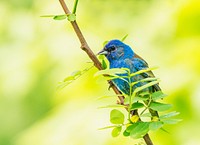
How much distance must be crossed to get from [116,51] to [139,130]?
107 centimetres

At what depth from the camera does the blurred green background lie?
2.50 m

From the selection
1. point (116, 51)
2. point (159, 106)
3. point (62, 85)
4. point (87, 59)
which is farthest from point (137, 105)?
point (87, 59)

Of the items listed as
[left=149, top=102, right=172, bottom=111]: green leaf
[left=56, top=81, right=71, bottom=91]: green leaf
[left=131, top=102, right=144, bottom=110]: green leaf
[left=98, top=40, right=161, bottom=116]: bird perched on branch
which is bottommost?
[left=149, top=102, right=172, bottom=111]: green leaf

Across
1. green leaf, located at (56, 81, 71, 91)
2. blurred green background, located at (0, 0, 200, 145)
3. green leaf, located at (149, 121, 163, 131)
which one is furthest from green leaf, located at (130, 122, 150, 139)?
blurred green background, located at (0, 0, 200, 145)

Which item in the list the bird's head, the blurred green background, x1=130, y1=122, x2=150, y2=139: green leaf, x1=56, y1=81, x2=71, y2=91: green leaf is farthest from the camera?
the blurred green background

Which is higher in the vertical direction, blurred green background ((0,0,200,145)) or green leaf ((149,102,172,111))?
blurred green background ((0,0,200,145))

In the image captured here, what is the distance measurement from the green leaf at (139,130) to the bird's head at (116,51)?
0.92 metres

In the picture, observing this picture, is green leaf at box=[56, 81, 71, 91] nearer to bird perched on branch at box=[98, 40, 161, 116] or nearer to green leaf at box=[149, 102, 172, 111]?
green leaf at box=[149, 102, 172, 111]

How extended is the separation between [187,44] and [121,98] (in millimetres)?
1517

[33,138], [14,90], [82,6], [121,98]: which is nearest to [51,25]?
[82,6]

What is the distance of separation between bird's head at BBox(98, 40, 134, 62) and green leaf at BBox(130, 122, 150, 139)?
0.92 meters

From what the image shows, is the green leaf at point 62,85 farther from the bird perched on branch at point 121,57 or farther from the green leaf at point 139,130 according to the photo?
the bird perched on branch at point 121,57

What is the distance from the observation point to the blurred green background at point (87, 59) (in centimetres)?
250

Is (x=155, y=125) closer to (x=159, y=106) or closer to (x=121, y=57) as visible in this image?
(x=159, y=106)
